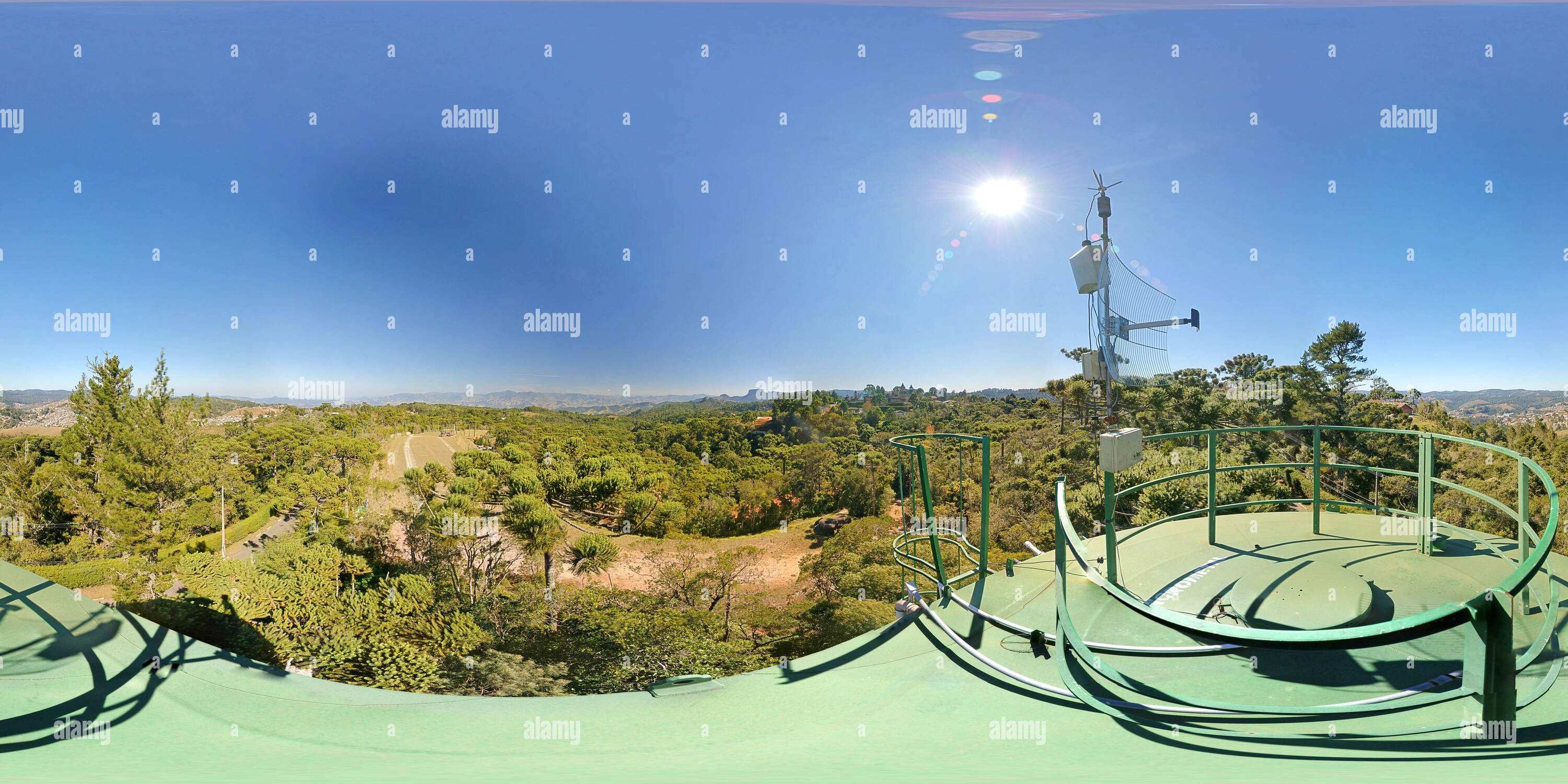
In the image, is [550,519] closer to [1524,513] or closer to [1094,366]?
[1094,366]

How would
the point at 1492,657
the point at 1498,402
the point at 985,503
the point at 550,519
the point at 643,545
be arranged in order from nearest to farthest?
the point at 1492,657 → the point at 985,503 → the point at 1498,402 → the point at 550,519 → the point at 643,545

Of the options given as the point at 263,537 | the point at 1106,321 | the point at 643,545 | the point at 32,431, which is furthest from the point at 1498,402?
the point at 32,431

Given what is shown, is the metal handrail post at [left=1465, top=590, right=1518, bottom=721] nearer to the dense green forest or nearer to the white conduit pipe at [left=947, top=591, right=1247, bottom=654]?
the white conduit pipe at [left=947, top=591, right=1247, bottom=654]

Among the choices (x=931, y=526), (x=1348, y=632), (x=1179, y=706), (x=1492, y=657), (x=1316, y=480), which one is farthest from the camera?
(x=931, y=526)

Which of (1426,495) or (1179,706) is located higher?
(1426,495)

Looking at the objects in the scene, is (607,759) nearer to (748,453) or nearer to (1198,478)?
(1198,478)

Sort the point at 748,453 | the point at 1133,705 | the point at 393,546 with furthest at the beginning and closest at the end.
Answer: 1. the point at 748,453
2. the point at 393,546
3. the point at 1133,705

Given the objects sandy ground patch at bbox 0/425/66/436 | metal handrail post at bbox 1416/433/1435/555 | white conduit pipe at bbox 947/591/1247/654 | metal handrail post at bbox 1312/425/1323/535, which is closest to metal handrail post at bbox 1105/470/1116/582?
white conduit pipe at bbox 947/591/1247/654

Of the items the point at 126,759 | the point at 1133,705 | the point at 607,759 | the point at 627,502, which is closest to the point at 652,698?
the point at 607,759
